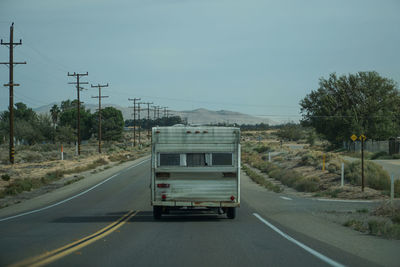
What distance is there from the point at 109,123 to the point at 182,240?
10723cm

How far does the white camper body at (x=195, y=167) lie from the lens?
1438 centimetres

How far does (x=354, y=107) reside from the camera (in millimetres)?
66375

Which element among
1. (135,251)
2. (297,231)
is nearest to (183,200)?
(297,231)

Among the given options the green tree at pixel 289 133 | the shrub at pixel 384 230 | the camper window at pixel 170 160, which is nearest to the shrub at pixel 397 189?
the shrub at pixel 384 230

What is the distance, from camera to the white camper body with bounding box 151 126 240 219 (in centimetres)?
1438

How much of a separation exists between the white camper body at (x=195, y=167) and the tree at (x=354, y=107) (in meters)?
52.9

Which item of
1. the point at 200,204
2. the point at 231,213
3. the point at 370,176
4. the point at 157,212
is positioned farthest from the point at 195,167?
the point at 370,176

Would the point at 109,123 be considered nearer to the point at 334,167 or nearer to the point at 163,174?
the point at 334,167

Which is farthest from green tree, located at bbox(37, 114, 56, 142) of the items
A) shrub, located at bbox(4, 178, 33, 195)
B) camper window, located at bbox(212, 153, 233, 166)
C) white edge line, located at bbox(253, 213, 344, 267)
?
white edge line, located at bbox(253, 213, 344, 267)

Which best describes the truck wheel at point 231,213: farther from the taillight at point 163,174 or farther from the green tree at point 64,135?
the green tree at point 64,135

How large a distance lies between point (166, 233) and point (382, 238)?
537cm

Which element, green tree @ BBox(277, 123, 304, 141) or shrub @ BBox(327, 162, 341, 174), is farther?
green tree @ BBox(277, 123, 304, 141)

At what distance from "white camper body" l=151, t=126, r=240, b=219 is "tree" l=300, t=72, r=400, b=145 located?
52.9 metres

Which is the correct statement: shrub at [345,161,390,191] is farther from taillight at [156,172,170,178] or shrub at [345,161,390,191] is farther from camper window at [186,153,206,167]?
taillight at [156,172,170,178]
